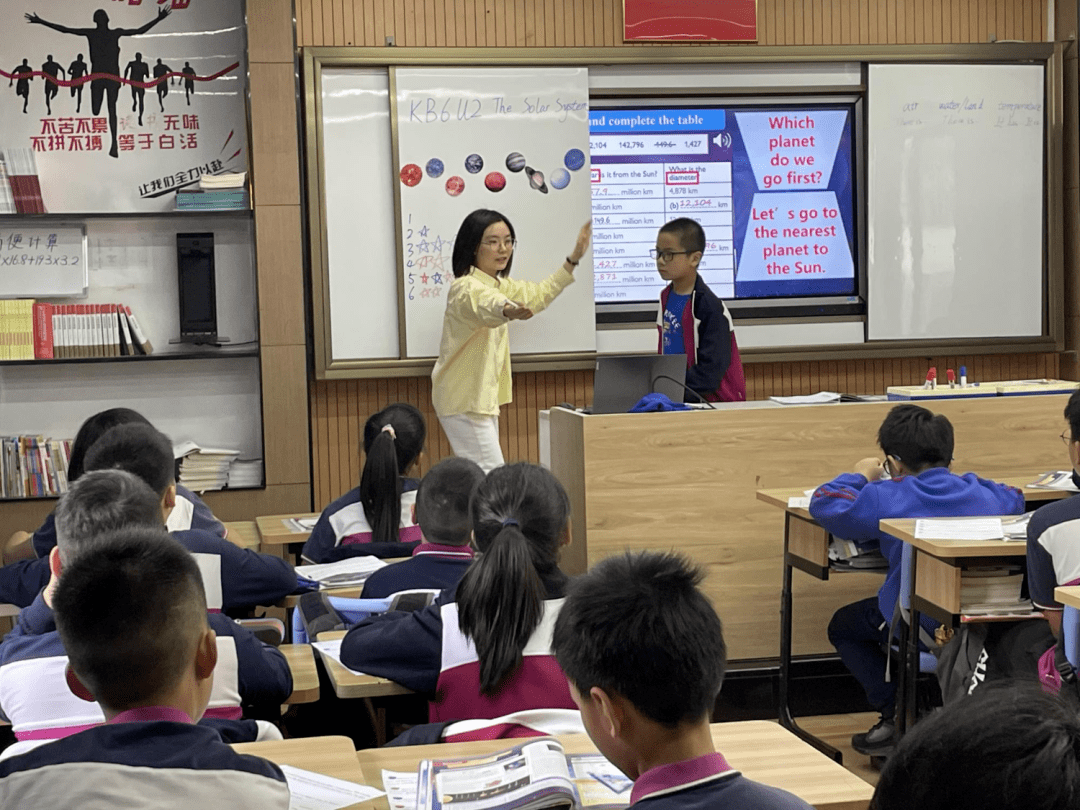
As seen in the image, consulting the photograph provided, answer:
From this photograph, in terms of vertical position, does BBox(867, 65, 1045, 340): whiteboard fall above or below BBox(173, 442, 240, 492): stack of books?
above

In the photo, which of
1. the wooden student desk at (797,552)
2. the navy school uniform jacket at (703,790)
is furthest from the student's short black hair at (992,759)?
the wooden student desk at (797,552)

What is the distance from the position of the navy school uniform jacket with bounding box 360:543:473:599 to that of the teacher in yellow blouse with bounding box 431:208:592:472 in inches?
98.3

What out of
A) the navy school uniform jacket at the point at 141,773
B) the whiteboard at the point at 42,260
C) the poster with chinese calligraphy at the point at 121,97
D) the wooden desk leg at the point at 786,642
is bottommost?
the wooden desk leg at the point at 786,642

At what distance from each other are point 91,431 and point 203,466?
2.11 metres

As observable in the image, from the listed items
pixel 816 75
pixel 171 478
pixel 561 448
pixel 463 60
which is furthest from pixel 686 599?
pixel 816 75

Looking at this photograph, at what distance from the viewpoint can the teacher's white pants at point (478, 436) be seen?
18.2 ft

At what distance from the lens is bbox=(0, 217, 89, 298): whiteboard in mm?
5590

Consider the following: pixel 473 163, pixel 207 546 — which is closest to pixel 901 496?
pixel 207 546

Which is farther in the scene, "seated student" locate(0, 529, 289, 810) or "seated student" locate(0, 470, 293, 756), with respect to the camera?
"seated student" locate(0, 470, 293, 756)

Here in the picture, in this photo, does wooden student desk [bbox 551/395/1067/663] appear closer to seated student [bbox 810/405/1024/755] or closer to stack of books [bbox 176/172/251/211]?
seated student [bbox 810/405/1024/755]

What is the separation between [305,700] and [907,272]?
15.4 ft

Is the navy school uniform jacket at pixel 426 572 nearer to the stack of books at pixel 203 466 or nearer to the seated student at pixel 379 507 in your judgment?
the seated student at pixel 379 507

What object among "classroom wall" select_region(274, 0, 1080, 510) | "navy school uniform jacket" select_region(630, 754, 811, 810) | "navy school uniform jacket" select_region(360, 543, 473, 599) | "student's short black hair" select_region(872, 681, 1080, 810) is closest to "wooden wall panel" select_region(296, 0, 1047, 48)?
"classroom wall" select_region(274, 0, 1080, 510)

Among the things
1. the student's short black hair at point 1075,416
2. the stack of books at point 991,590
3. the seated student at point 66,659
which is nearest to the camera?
the seated student at point 66,659
